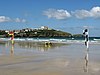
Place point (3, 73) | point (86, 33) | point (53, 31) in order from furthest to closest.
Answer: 1. point (53, 31)
2. point (86, 33)
3. point (3, 73)

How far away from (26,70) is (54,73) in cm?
186

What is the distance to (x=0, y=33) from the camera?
168375mm

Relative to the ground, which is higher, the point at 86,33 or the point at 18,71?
the point at 86,33

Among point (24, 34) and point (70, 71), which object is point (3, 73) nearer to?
point (70, 71)

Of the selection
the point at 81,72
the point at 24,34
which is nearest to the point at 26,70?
the point at 81,72

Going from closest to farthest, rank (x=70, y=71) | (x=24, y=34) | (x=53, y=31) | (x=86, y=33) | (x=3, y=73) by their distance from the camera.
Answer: (x=3, y=73), (x=70, y=71), (x=86, y=33), (x=24, y=34), (x=53, y=31)

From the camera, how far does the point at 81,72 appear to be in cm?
1681

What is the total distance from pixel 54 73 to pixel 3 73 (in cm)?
289

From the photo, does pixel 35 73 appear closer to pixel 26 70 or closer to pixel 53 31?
pixel 26 70

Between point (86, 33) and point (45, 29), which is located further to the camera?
point (45, 29)

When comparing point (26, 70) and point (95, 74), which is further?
point (26, 70)

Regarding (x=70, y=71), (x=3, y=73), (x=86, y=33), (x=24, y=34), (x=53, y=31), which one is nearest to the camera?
(x=3, y=73)

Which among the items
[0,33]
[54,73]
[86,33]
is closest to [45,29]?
[0,33]

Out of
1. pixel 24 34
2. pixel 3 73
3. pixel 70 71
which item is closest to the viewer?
pixel 3 73
